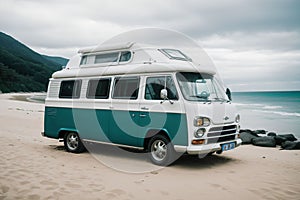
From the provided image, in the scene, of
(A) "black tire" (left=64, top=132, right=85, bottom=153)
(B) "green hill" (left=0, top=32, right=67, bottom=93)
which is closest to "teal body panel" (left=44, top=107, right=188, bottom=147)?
(A) "black tire" (left=64, top=132, right=85, bottom=153)

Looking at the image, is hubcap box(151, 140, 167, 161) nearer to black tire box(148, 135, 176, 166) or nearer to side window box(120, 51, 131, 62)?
black tire box(148, 135, 176, 166)

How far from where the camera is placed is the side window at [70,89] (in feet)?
33.6

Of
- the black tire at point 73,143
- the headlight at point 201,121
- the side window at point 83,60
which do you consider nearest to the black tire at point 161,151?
the headlight at point 201,121

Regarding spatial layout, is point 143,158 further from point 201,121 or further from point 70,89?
point 70,89

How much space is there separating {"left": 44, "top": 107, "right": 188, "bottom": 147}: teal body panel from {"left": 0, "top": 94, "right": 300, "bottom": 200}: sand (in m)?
0.88

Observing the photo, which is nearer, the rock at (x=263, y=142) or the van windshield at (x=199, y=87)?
the van windshield at (x=199, y=87)

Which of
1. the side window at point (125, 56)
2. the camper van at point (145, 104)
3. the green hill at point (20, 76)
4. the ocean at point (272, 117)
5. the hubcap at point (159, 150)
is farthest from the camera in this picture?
the green hill at point (20, 76)

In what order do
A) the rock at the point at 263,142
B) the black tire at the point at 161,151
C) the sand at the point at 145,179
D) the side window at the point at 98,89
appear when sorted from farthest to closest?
the rock at the point at 263,142 → the side window at the point at 98,89 → the black tire at the point at 161,151 → the sand at the point at 145,179

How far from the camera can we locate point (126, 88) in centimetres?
900

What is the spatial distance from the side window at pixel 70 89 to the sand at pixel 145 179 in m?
2.18

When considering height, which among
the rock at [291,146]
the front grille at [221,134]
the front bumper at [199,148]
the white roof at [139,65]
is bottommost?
the rock at [291,146]

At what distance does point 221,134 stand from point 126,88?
114 inches

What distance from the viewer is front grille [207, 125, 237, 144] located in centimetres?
788

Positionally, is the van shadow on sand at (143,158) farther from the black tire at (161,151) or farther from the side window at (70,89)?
the side window at (70,89)
